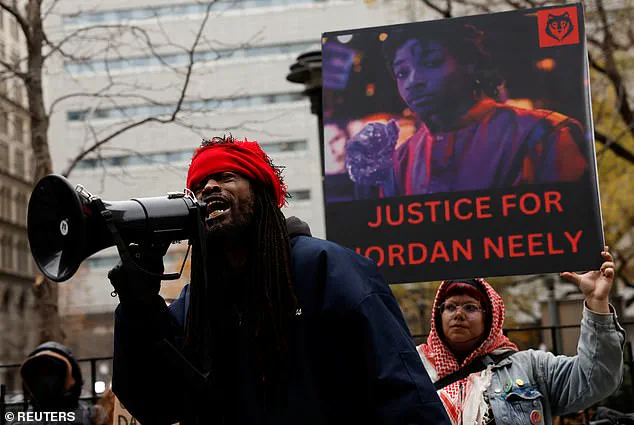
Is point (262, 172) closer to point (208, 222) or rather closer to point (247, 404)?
point (208, 222)

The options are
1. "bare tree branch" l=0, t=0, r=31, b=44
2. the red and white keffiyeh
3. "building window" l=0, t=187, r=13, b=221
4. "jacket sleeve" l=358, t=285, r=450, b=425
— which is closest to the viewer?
"jacket sleeve" l=358, t=285, r=450, b=425

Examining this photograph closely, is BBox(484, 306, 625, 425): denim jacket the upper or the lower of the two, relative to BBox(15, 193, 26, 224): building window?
lower

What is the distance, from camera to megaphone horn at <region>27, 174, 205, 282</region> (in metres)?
2.43

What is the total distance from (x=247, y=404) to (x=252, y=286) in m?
0.32

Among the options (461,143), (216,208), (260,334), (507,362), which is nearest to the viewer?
(260,334)

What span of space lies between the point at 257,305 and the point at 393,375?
426 mm

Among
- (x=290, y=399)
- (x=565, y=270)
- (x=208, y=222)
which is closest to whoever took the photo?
(x=290, y=399)

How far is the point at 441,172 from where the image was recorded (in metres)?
4.85

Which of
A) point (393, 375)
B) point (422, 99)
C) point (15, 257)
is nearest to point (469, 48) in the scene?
point (422, 99)

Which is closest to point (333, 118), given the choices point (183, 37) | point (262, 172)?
point (262, 172)

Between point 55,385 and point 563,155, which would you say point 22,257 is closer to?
point 55,385

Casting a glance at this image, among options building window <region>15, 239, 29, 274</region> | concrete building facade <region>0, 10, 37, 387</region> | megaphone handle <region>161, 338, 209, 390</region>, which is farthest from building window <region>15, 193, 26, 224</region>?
megaphone handle <region>161, 338, 209, 390</region>

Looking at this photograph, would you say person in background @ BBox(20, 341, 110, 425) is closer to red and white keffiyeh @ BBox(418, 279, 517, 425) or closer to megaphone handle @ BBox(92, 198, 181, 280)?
red and white keffiyeh @ BBox(418, 279, 517, 425)

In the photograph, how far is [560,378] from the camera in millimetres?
4234
